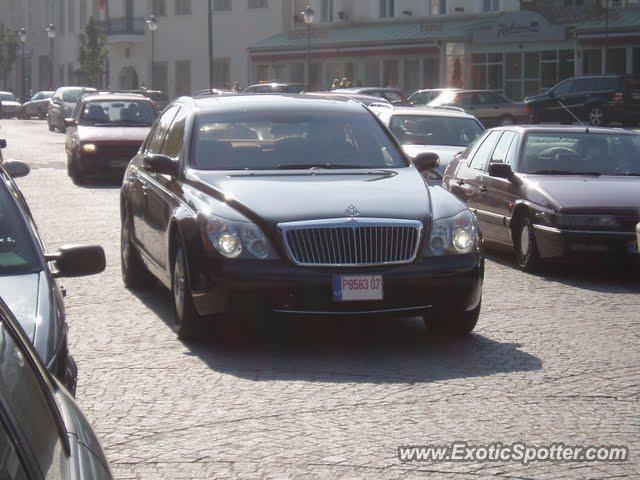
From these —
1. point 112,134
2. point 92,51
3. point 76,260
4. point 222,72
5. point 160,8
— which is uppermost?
point 76,260

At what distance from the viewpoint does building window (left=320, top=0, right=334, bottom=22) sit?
68875 mm

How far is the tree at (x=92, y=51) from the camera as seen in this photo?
7944cm

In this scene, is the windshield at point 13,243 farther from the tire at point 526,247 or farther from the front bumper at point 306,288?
the tire at point 526,247

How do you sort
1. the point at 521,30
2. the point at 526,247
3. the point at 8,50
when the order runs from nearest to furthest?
the point at 526,247 < the point at 521,30 < the point at 8,50

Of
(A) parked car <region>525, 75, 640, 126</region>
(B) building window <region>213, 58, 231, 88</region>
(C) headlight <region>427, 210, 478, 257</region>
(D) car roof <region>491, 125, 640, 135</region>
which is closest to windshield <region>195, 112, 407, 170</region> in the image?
(C) headlight <region>427, 210, 478, 257</region>

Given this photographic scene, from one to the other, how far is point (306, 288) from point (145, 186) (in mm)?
2775

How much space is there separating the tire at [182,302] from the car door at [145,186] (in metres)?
1.10

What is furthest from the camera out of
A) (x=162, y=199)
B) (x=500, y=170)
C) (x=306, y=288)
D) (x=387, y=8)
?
(x=387, y=8)

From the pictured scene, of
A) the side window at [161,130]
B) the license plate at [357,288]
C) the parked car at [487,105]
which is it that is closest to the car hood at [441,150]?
the side window at [161,130]

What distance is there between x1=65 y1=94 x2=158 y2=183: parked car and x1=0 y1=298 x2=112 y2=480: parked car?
852 inches

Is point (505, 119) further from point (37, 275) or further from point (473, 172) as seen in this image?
point (37, 275)

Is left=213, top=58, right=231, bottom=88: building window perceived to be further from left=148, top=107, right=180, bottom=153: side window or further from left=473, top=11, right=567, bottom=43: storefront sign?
left=148, top=107, right=180, bottom=153: side window

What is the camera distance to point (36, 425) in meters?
2.78

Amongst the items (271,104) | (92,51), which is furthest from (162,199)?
(92,51)
